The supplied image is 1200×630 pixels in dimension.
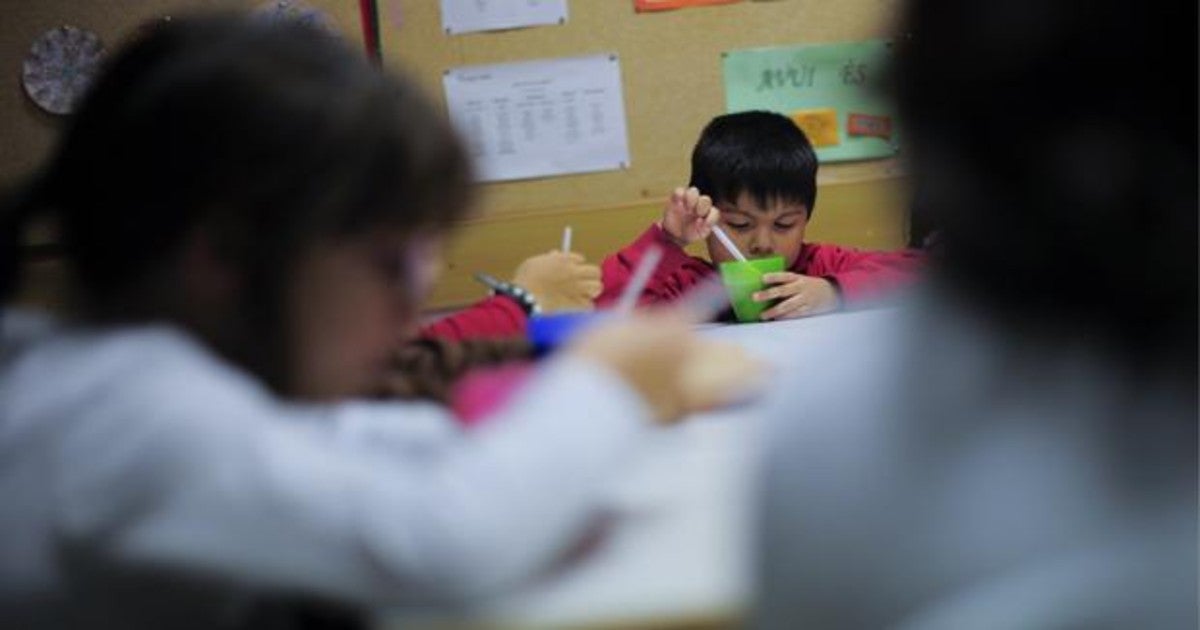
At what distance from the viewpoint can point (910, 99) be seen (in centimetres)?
49

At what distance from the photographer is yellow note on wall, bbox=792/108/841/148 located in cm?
238

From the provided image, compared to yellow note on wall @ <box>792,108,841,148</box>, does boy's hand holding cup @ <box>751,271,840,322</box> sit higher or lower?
lower

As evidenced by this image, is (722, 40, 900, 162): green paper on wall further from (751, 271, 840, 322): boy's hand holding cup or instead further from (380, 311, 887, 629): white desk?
(380, 311, 887, 629): white desk

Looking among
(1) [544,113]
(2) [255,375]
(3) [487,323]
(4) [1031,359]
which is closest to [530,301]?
(3) [487,323]

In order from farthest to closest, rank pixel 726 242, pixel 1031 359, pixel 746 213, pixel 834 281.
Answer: pixel 746 213, pixel 726 242, pixel 834 281, pixel 1031 359

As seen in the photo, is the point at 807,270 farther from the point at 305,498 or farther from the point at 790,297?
the point at 305,498

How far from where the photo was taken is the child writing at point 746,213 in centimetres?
186

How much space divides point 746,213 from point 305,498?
151 centimetres

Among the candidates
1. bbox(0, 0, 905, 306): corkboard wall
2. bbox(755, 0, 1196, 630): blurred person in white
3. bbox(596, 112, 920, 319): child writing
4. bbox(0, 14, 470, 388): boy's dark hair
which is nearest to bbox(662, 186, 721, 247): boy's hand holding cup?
bbox(596, 112, 920, 319): child writing

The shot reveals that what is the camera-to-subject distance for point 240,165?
24.5 inches

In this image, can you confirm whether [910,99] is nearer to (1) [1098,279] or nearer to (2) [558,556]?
(1) [1098,279]

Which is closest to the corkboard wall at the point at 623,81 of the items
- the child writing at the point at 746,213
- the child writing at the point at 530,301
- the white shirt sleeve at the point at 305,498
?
the child writing at the point at 746,213

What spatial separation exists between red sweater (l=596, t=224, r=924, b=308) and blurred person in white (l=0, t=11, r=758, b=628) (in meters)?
0.94

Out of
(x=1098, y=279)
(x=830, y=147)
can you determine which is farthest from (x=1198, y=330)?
(x=830, y=147)
